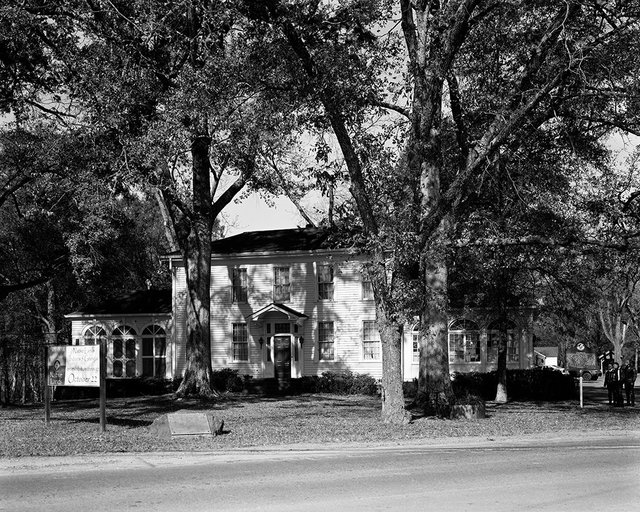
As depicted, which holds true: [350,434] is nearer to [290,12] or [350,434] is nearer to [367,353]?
[290,12]

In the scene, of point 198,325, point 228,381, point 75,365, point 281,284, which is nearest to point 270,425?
point 75,365

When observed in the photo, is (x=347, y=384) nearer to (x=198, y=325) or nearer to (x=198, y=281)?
(x=198, y=325)

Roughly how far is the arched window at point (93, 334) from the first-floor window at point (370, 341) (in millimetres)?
14675

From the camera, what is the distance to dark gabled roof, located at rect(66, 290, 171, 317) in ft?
155

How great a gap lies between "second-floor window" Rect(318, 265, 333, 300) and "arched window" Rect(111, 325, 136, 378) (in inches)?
434

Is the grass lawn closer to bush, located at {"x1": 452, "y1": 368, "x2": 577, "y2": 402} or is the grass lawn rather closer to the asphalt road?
the asphalt road

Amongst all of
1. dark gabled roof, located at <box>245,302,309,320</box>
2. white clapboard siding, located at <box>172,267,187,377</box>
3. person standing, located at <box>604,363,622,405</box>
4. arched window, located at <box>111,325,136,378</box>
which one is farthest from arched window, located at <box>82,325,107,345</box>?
person standing, located at <box>604,363,622,405</box>

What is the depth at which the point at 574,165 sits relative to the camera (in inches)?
1004

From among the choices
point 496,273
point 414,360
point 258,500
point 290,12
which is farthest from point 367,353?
point 258,500

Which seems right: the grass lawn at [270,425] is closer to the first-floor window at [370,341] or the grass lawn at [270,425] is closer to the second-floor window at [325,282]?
the first-floor window at [370,341]

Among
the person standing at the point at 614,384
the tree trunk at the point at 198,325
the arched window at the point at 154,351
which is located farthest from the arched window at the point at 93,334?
the person standing at the point at 614,384

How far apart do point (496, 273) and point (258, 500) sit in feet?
72.2

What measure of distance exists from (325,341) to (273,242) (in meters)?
6.10

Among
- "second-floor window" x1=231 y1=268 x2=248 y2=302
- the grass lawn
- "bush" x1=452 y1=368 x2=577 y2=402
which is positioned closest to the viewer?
the grass lawn
